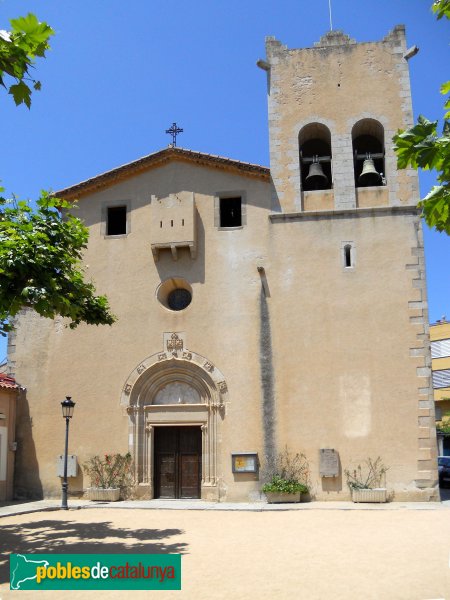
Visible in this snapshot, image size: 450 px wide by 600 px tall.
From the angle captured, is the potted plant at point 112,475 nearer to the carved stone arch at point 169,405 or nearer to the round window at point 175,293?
the carved stone arch at point 169,405

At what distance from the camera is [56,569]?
7.76 meters

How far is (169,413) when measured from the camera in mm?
16672

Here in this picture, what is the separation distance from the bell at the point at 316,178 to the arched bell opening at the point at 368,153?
3.30 ft

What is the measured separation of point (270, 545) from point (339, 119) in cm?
1238

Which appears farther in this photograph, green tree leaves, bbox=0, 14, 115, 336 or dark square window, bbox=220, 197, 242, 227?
dark square window, bbox=220, 197, 242, 227

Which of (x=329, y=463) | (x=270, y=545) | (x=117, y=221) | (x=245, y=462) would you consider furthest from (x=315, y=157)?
(x=270, y=545)

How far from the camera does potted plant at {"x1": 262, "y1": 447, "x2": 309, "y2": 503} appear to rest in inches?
595

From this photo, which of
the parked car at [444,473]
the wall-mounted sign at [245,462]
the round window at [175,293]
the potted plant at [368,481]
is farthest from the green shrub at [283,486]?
the parked car at [444,473]

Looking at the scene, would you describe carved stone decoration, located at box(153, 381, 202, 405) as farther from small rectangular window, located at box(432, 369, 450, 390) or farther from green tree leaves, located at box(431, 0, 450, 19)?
small rectangular window, located at box(432, 369, 450, 390)

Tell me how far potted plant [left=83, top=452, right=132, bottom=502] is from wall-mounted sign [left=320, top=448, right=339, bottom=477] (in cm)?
501

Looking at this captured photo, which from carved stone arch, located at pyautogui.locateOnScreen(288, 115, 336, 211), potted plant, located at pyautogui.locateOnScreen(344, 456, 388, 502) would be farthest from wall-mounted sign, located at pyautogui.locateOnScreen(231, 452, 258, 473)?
carved stone arch, located at pyautogui.locateOnScreen(288, 115, 336, 211)

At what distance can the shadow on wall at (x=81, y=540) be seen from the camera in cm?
888

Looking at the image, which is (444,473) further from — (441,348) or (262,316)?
(441,348)

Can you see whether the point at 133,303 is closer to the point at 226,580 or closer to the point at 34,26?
the point at 226,580
